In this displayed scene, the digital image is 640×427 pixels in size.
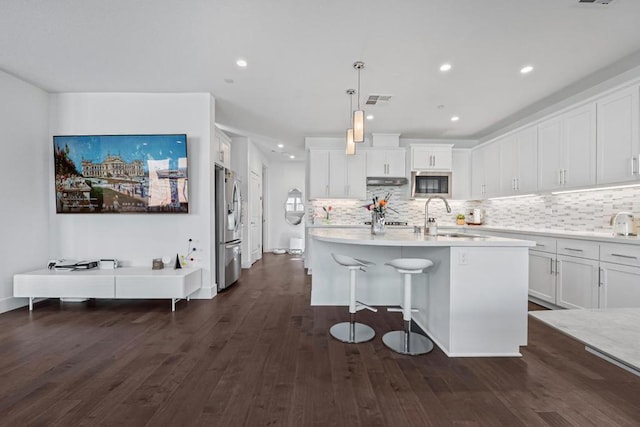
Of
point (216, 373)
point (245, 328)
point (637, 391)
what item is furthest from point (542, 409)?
point (245, 328)

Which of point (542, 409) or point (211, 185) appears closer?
point (542, 409)

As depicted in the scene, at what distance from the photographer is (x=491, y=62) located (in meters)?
2.94

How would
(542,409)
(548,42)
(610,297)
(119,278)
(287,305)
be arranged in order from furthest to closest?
1. (287,305)
2. (119,278)
3. (610,297)
4. (548,42)
5. (542,409)

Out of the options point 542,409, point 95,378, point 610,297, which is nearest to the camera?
point 542,409

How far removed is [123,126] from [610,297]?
582 cm

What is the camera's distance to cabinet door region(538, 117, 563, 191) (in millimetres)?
3613

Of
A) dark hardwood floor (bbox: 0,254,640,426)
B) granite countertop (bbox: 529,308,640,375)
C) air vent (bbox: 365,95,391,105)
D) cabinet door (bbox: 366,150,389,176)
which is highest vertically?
air vent (bbox: 365,95,391,105)

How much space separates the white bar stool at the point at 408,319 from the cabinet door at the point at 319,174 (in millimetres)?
3197

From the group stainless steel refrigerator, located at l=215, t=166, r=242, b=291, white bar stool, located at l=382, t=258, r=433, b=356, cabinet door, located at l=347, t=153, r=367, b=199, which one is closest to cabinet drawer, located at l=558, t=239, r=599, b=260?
white bar stool, located at l=382, t=258, r=433, b=356

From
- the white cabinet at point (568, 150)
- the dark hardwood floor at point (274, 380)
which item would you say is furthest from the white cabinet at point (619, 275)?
the white cabinet at point (568, 150)

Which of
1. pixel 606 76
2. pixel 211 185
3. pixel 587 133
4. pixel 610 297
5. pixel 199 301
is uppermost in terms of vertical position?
pixel 606 76

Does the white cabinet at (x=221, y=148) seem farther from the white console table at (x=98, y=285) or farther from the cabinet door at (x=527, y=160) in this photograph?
the cabinet door at (x=527, y=160)

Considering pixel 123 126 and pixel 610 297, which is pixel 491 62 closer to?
pixel 610 297

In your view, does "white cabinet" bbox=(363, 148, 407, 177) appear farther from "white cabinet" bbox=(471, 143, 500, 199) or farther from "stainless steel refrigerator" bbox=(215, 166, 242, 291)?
"stainless steel refrigerator" bbox=(215, 166, 242, 291)
